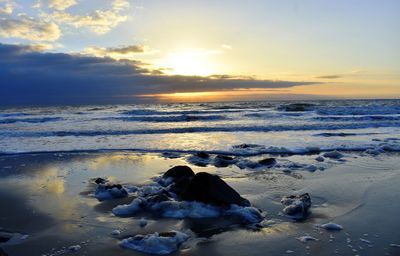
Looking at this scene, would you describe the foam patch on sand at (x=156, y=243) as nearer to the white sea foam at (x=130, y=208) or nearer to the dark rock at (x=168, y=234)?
the dark rock at (x=168, y=234)

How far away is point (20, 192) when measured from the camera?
861 centimetres

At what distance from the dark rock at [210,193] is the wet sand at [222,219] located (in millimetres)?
499

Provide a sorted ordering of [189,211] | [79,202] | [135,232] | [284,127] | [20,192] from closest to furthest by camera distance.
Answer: [135,232]
[189,211]
[79,202]
[20,192]
[284,127]

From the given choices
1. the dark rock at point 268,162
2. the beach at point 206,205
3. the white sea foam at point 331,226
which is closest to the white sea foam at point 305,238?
the beach at point 206,205

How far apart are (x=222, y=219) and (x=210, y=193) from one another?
64 cm

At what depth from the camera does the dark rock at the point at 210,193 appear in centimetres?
696

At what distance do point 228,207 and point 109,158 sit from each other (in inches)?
287

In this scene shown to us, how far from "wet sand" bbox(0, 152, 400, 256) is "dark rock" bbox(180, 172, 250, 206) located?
50cm

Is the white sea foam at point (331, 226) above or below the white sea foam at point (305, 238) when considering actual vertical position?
above

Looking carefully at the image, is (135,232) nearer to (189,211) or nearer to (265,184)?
(189,211)

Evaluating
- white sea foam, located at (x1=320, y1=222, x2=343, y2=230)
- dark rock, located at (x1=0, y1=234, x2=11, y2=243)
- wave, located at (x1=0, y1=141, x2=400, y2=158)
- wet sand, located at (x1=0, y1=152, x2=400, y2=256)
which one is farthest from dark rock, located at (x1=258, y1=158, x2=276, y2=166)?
dark rock, located at (x1=0, y1=234, x2=11, y2=243)

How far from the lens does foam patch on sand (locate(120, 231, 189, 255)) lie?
522 centimetres

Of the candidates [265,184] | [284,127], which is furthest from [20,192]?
[284,127]

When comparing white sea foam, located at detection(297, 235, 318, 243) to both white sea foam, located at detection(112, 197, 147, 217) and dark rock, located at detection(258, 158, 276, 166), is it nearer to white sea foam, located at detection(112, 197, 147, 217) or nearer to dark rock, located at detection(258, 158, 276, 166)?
white sea foam, located at detection(112, 197, 147, 217)
